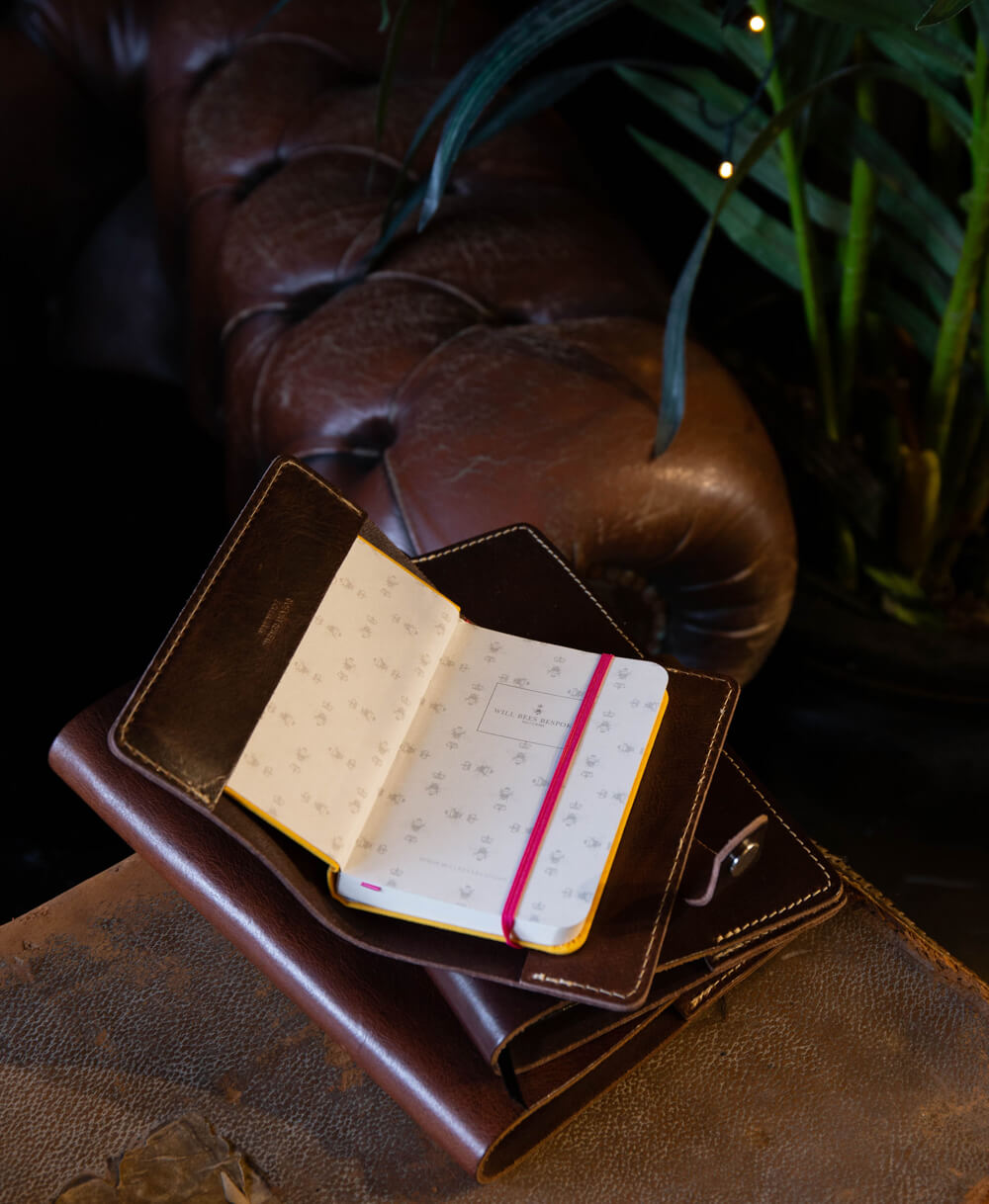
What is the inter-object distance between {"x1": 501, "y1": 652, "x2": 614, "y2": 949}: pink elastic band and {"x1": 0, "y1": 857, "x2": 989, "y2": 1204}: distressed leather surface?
0.49 feet

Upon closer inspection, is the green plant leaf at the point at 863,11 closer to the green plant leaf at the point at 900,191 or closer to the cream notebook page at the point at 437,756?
the green plant leaf at the point at 900,191

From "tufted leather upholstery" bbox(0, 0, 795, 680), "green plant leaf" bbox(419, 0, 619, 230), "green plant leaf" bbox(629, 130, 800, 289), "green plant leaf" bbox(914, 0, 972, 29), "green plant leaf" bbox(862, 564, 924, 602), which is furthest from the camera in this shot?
"green plant leaf" bbox(862, 564, 924, 602)

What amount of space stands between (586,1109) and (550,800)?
179mm

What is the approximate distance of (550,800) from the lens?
1.72ft

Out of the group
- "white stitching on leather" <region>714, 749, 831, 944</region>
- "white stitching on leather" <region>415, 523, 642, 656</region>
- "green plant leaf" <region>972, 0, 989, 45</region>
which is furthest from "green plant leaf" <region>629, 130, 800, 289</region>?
"white stitching on leather" <region>714, 749, 831, 944</region>

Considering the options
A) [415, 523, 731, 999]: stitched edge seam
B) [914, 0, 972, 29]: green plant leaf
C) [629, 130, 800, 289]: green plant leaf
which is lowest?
[415, 523, 731, 999]: stitched edge seam

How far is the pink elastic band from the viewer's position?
0.49m

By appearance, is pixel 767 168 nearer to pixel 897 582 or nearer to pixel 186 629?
pixel 897 582

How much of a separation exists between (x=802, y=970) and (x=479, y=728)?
25 centimetres

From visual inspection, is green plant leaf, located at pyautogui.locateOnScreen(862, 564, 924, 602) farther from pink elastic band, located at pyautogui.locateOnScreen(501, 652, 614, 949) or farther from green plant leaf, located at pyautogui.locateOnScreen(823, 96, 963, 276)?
pink elastic band, located at pyautogui.locateOnScreen(501, 652, 614, 949)

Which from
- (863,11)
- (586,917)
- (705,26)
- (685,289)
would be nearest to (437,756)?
(586,917)

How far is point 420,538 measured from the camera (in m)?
0.77

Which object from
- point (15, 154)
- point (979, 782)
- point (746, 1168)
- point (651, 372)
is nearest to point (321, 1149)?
point (746, 1168)

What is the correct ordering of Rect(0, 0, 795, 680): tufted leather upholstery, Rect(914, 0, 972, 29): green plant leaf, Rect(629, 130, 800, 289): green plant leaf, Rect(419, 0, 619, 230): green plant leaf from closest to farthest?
Rect(914, 0, 972, 29): green plant leaf < Rect(419, 0, 619, 230): green plant leaf < Rect(0, 0, 795, 680): tufted leather upholstery < Rect(629, 130, 800, 289): green plant leaf
